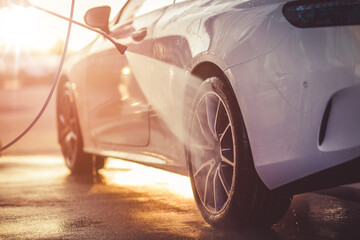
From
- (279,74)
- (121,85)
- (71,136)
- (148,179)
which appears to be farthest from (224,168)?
(71,136)

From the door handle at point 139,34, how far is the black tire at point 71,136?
1.87 metres

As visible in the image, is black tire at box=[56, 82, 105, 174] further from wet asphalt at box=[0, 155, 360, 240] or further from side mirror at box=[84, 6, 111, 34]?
side mirror at box=[84, 6, 111, 34]

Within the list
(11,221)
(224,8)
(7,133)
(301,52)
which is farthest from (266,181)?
(7,133)

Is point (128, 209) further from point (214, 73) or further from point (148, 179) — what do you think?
point (148, 179)

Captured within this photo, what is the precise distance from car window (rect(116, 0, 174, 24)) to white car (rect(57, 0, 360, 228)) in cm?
2

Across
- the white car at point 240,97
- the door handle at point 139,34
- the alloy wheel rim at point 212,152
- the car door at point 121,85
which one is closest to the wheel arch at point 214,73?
the white car at point 240,97

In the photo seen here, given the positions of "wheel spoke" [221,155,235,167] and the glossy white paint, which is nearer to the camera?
the glossy white paint

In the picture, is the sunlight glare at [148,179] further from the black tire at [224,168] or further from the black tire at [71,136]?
the black tire at [224,168]

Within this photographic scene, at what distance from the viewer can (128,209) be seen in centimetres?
499

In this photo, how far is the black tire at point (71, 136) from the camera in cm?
677

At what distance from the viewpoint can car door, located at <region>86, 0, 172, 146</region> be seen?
4902 millimetres

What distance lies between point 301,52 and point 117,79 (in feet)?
7.83

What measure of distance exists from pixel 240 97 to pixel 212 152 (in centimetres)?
65

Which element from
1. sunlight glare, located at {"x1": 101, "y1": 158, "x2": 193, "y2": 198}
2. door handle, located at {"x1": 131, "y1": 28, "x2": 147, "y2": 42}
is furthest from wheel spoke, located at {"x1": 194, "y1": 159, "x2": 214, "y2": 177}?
sunlight glare, located at {"x1": 101, "y1": 158, "x2": 193, "y2": 198}
